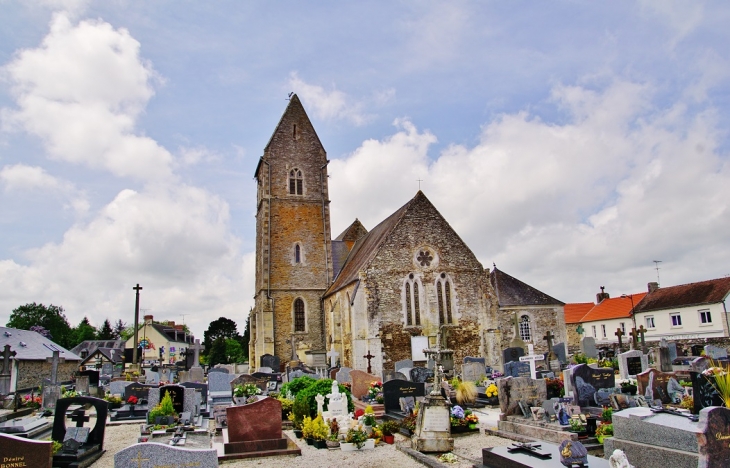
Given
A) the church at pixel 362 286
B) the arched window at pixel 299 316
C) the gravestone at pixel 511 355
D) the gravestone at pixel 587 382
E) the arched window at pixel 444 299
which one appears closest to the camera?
the gravestone at pixel 587 382

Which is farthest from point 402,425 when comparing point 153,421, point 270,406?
point 153,421

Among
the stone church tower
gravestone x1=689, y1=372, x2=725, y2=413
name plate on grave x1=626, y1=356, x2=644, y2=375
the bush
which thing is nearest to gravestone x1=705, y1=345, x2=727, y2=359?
name plate on grave x1=626, y1=356, x2=644, y2=375

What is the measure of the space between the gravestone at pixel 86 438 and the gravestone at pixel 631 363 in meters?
15.1

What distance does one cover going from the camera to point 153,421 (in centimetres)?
1206

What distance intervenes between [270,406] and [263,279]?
2104cm

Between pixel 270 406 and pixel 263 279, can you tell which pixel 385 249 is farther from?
pixel 270 406

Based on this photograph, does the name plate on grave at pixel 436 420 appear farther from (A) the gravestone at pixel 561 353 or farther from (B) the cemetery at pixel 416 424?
(A) the gravestone at pixel 561 353

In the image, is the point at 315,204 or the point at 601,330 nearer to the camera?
the point at 315,204

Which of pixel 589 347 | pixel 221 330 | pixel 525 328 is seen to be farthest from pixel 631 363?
pixel 221 330

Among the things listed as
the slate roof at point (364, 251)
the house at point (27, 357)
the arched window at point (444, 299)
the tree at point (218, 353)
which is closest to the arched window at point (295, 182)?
the slate roof at point (364, 251)

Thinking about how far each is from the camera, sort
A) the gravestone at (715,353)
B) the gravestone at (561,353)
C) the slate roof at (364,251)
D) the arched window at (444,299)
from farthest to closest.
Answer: the slate roof at (364,251)
the arched window at (444,299)
the gravestone at (561,353)
the gravestone at (715,353)

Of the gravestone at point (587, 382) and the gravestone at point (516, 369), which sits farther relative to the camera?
the gravestone at point (516, 369)

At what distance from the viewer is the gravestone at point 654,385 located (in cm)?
1261

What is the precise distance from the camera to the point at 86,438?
34.0 feet
